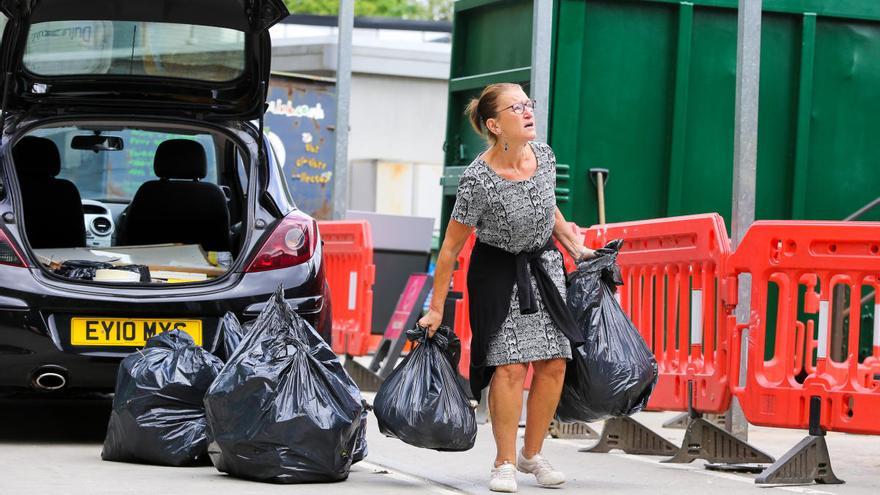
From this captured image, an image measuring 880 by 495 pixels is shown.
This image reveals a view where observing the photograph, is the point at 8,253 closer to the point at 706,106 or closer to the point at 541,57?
the point at 541,57

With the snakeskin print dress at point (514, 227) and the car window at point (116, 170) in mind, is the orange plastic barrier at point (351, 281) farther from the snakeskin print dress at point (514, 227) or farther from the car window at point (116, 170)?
the snakeskin print dress at point (514, 227)

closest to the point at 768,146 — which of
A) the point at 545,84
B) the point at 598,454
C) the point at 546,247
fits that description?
the point at 545,84

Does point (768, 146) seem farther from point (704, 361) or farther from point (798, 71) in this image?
point (704, 361)

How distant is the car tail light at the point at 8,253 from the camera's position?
731cm

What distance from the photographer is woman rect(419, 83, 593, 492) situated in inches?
250

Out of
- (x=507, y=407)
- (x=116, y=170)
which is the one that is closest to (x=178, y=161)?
(x=507, y=407)

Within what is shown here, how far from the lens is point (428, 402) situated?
627 centimetres

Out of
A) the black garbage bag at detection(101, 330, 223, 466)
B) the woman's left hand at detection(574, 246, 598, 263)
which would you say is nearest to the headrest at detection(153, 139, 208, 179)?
the black garbage bag at detection(101, 330, 223, 466)

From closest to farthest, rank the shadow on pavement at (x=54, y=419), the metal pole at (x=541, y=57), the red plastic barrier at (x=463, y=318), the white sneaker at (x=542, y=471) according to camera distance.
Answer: the white sneaker at (x=542, y=471)
the shadow on pavement at (x=54, y=419)
the metal pole at (x=541, y=57)
the red plastic barrier at (x=463, y=318)

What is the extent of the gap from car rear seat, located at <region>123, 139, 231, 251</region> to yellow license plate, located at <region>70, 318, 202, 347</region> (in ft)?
4.50

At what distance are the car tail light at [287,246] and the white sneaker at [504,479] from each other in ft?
5.73

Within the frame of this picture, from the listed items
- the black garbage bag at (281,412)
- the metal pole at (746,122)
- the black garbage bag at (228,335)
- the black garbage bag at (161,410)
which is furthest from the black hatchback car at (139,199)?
the metal pole at (746,122)

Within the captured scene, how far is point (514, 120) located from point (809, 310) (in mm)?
1665

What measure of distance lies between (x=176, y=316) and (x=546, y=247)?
187 cm
